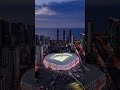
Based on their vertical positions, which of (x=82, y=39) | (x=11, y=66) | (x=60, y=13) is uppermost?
(x=60, y=13)

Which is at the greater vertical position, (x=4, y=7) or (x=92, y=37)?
(x=4, y=7)

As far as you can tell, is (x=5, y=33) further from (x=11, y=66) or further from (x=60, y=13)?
(x=60, y=13)

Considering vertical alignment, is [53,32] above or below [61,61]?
above

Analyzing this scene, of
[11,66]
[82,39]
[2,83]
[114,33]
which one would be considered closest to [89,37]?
[82,39]

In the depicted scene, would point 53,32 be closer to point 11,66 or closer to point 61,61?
point 61,61

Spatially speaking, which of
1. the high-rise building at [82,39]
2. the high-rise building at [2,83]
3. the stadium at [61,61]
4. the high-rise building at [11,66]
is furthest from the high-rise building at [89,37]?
the high-rise building at [2,83]

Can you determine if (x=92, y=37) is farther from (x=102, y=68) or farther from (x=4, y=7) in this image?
(x=4, y=7)

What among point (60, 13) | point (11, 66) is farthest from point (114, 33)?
point (11, 66)

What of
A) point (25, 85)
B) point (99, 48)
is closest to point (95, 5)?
point (99, 48)
